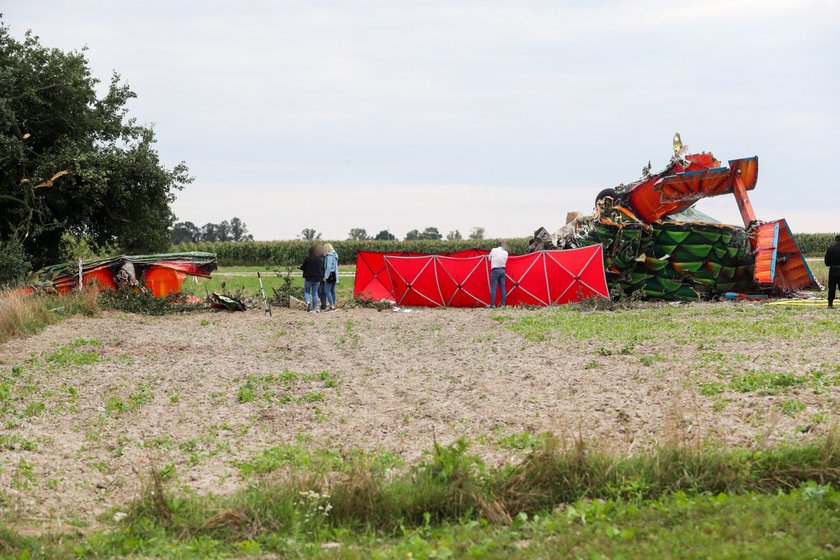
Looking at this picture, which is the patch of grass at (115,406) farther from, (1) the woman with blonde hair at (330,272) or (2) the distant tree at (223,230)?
(2) the distant tree at (223,230)

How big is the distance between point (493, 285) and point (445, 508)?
60.7 feet

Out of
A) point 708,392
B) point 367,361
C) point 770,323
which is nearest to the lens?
point 708,392

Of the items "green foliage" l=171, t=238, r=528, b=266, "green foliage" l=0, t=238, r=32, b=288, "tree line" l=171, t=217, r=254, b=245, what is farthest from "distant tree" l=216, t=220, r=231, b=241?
"green foliage" l=0, t=238, r=32, b=288

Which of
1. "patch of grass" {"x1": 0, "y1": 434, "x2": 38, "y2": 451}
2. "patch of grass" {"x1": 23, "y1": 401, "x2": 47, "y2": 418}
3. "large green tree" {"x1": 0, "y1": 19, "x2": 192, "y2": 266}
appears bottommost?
"patch of grass" {"x1": 0, "y1": 434, "x2": 38, "y2": 451}

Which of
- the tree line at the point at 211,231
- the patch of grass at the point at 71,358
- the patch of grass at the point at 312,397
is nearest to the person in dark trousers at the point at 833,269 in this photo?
the patch of grass at the point at 312,397

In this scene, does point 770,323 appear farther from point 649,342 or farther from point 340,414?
point 340,414

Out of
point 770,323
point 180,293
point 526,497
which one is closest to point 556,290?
point 770,323

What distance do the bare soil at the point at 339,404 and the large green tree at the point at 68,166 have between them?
16.4 m

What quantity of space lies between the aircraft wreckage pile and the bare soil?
9.60 m

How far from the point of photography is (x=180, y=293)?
2547 cm

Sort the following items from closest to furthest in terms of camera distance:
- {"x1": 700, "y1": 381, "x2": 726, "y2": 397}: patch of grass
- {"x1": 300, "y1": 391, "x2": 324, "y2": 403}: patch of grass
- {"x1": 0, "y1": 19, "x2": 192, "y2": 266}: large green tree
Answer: {"x1": 700, "y1": 381, "x2": 726, "y2": 397}: patch of grass, {"x1": 300, "y1": 391, "x2": 324, "y2": 403}: patch of grass, {"x1": 0, "y1": 19, "x2": 192, "y2": 266}: large green tree

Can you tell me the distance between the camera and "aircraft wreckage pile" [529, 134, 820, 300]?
82.0 feet

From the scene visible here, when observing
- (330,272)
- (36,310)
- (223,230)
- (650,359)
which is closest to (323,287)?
(330,272)

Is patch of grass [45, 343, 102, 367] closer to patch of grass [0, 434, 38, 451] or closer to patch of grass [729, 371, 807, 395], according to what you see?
patch of grass [0, 434, 38, 451]
